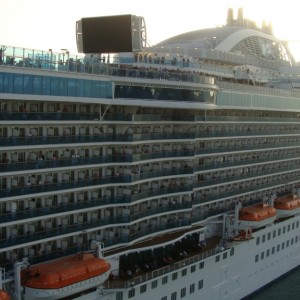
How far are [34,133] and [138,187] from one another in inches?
257

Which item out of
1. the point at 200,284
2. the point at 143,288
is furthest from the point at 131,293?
the point at 200,284

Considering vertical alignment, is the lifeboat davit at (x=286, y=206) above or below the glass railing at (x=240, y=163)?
below

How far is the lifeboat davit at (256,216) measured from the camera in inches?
1373

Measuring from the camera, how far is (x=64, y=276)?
72.1 feet

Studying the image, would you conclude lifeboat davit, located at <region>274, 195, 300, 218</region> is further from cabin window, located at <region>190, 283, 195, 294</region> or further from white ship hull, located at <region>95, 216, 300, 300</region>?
cabin window, located at <region>190, 283, 195, 294</region>

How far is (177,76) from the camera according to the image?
28.0 metres

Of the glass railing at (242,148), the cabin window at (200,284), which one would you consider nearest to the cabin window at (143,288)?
the cabin window at (200,284)

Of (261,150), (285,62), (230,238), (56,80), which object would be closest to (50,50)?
(56,80)

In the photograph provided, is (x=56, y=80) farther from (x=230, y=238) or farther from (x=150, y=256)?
(x=230, y=238)

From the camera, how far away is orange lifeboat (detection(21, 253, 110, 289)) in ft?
70.5

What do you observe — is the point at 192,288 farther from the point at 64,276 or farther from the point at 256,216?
the point at 64,276

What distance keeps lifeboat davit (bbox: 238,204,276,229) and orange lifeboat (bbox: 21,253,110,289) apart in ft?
42.5

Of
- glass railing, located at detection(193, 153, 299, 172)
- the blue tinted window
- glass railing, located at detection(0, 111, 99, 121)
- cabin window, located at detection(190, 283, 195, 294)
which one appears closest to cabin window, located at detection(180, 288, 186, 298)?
cabin window, located at detection(190, 283, 195, 294)

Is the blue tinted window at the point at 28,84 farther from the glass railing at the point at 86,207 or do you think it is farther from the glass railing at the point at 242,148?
the glass railing at the point at 242,148
